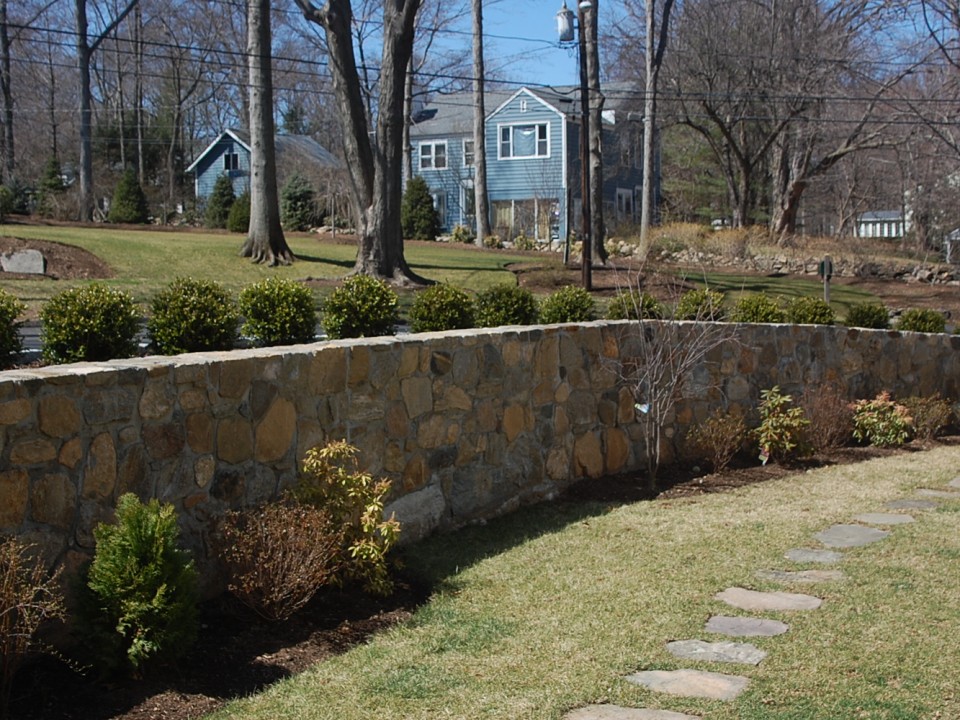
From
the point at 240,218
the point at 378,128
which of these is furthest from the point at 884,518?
the point at 240,218

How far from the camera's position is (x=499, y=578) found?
5684mm

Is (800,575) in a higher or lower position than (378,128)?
lower

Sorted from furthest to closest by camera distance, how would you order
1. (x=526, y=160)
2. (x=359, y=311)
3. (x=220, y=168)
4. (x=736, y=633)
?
(x=220, y=168), (x=526, y=160), (x=359, y=311), (x=736, y=633)

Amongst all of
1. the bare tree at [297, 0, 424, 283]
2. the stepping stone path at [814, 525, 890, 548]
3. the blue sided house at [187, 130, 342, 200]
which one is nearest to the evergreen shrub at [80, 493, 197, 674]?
the stepping stone path at [814, 525, 890, 548]

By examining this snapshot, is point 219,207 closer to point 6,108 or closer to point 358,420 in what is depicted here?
point 6,108

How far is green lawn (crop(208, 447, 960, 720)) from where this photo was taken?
4.01 metres

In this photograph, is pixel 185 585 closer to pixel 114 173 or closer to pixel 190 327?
pixel 190 327

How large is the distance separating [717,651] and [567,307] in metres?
4.65

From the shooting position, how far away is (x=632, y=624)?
491cm

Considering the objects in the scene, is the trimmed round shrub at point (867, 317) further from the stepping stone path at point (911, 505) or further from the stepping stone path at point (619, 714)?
the stepping stone path at point (619, 714)

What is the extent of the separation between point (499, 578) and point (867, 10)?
20.0m

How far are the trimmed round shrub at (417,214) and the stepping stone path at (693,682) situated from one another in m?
31.3

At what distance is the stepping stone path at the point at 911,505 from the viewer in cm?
755

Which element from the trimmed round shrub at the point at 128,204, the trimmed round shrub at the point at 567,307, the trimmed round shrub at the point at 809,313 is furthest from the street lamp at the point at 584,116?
the trimmed round shrub at the point at 128,204
